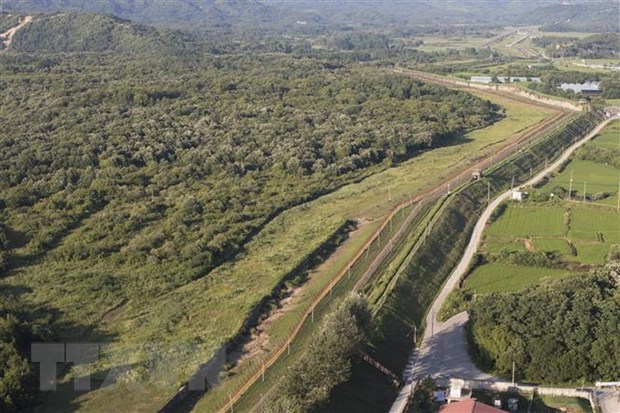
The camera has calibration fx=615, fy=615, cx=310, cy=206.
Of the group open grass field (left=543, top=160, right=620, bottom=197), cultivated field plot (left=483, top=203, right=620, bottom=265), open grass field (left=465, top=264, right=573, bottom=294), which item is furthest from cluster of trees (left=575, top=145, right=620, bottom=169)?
open grass field (left=465, top=264, right=573, bottom=294)

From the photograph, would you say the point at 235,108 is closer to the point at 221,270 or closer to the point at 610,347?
the point at 221,270

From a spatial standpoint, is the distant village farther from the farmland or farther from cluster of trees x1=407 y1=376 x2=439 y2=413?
cluster of trees x1=407 y1=376 x2=439 y2=413

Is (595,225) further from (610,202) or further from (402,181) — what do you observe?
(402,181)

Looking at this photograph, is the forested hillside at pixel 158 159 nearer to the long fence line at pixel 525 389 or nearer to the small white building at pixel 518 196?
the small white building at pixel 518 196

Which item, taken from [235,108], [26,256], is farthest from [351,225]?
[235,108]

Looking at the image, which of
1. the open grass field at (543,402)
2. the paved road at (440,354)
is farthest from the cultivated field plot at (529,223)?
the open grass field at (543,402)
